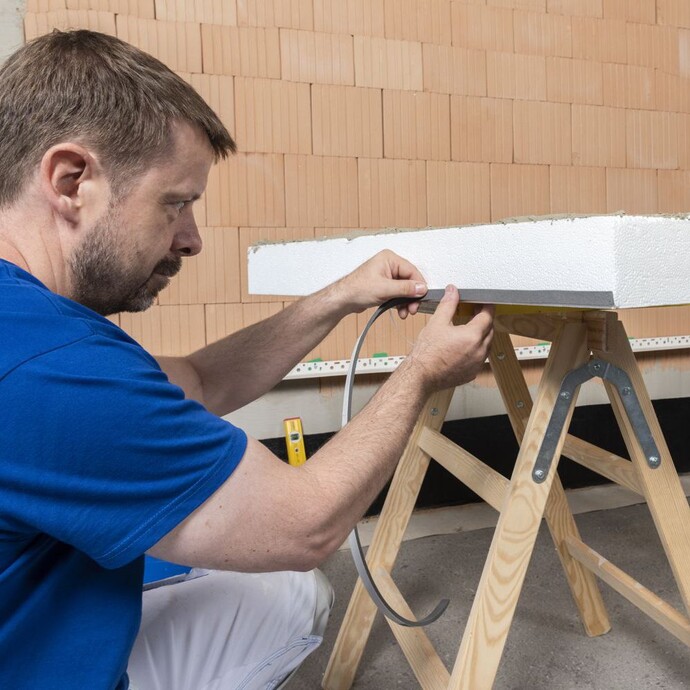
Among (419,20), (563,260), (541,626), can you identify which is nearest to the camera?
(563,260)

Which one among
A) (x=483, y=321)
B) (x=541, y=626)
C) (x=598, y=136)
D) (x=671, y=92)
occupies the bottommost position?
(x=541, y=626)

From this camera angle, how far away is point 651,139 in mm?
2367

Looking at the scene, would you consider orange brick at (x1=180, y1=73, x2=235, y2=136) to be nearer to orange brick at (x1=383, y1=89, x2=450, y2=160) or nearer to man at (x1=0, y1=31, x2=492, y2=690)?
orange brick at (x1=383, y1=89, x2=450, y2=160)

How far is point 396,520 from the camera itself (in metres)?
1.39

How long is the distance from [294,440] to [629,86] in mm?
1630

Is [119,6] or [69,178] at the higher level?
[119,6]

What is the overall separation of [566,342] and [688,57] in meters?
1.89

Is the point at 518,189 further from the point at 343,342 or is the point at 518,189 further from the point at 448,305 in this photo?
the point at 448,305

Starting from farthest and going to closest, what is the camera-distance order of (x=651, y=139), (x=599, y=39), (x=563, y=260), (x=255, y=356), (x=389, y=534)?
(x=651, y=139) → (x=599, y=39) → (x=389, y=534) → (x=255, y=356) → (x=563, y=260)

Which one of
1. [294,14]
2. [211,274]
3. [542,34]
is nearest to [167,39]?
Answer: [294,14]

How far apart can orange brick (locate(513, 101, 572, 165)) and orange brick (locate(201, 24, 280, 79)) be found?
796mm

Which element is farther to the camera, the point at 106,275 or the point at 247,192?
the point at 247,192

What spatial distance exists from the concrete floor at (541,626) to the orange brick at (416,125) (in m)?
1.20

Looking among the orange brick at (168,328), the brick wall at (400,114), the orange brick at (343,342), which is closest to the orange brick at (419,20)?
the brick wall at (400,114)
